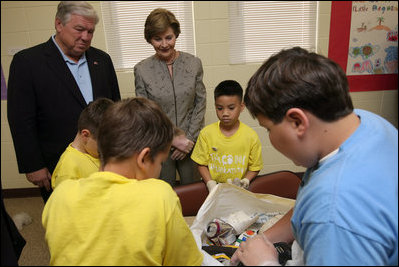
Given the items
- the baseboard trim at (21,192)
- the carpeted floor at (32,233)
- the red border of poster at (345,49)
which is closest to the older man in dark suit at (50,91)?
the carpeted floor at (32,233)

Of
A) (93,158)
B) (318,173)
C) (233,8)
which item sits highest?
(233,8)

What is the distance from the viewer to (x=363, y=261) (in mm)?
548

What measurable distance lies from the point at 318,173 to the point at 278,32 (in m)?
→ 2.03

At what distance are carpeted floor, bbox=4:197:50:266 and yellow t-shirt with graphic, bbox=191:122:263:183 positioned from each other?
1.23 meters

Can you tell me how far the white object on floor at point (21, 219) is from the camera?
7.30 feet

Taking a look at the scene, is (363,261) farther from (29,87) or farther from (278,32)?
(278,32)

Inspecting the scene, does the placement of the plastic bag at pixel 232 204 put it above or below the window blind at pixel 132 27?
below

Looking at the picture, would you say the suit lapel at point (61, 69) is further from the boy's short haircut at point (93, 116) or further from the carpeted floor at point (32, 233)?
the carpeted floor at point (32, 233)

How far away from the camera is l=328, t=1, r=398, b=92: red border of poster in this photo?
2.38 meters

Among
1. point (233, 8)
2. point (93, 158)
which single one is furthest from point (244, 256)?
point (233, 8)

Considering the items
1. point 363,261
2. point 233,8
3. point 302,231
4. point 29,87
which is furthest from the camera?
point 233,8

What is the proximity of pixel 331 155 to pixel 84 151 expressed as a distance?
0.99 m

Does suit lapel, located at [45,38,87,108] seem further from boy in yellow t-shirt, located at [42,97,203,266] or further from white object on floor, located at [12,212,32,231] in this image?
white object on floor, located at [12,212,32,231]

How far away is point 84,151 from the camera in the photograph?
1230 mm
